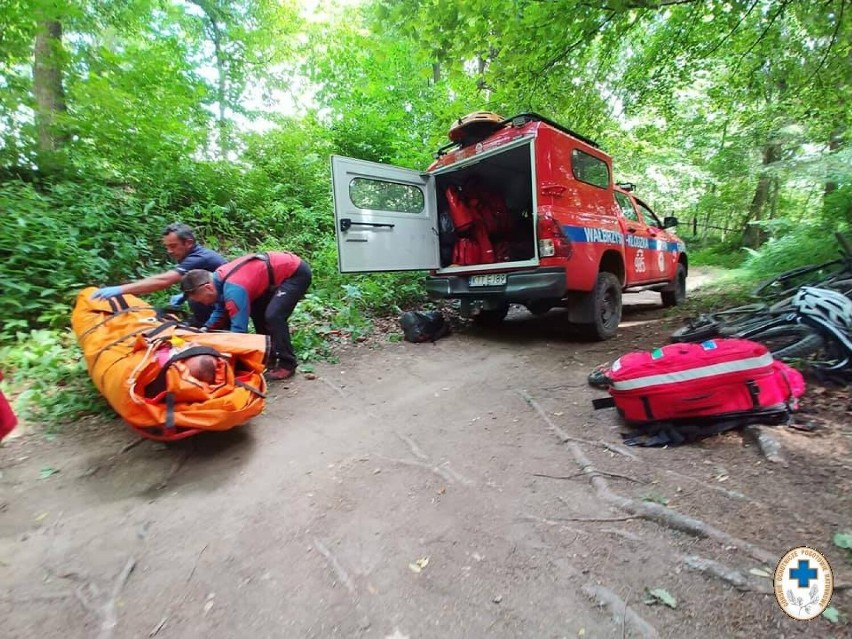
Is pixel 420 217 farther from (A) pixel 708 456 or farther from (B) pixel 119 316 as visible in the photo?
(A) pixel 708 456

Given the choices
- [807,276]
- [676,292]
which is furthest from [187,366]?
[676,292]

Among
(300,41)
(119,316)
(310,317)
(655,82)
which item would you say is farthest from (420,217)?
(300,41)

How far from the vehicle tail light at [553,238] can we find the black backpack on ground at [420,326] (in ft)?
5.41

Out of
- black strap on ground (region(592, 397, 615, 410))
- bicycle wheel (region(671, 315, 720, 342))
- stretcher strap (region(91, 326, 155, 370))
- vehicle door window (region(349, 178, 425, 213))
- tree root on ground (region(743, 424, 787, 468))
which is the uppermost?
vehicle door window (region(349, 178, 425, 213))

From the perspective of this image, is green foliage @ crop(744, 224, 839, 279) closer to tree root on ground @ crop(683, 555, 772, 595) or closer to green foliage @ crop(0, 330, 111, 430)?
tree root on ground @ crop(683, 555, 772, 595)

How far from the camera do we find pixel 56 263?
3.89m

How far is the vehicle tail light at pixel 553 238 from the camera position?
4.22 metres

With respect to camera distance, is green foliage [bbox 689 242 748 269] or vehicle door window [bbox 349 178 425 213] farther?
green foliage [bbox 689 242 748 269]

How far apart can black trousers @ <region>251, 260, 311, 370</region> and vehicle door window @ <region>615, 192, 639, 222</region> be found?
4577 mm

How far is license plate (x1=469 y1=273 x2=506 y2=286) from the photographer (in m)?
4.57

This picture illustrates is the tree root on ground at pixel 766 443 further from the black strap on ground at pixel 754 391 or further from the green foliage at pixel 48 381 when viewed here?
the green foliage at pixel 48 381

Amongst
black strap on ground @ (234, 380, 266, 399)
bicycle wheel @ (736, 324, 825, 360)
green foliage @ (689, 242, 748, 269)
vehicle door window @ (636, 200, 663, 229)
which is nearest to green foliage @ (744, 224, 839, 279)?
vehicle door window @ (636, 200, 663, 229)

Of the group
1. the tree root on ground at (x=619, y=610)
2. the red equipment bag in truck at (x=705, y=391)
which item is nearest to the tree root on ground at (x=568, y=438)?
the red equipment bag in truck at (x=705, y=391)

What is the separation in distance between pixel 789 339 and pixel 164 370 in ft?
14.4
